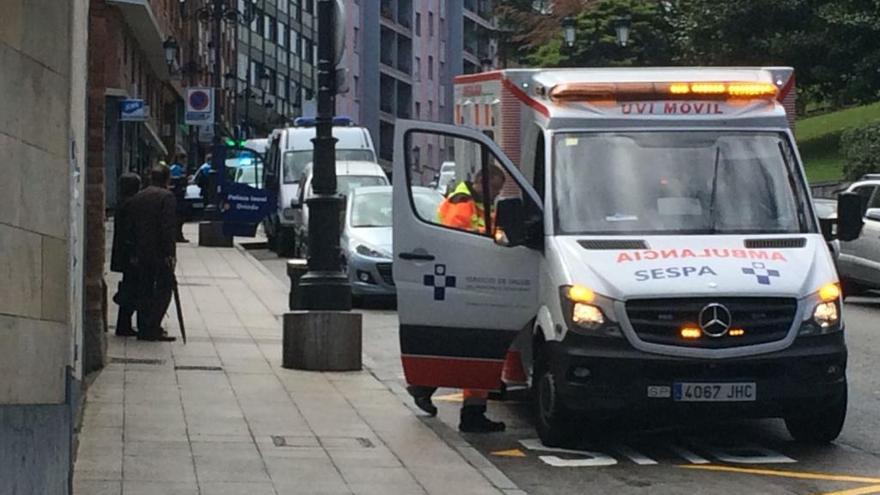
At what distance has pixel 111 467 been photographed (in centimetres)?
1004

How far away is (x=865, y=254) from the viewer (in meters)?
23.4

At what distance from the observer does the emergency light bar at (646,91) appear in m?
12.0

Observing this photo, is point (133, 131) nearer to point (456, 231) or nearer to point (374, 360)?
point (374, 360)

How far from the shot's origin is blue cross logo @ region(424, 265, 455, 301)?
12031mm

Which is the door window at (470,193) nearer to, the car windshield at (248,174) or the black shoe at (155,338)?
the black shoe at (155,338)

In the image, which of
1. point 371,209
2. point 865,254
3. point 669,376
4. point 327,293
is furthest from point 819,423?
point 371,209

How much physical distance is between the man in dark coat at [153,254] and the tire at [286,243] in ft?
47.1

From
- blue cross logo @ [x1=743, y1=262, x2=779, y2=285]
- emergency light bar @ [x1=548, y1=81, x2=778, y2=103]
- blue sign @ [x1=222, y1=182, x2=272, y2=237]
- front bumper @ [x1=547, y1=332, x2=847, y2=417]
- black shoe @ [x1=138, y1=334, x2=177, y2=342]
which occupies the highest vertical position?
emergency light bar @ [x1=548, y1=81, x2=778, y2=103]

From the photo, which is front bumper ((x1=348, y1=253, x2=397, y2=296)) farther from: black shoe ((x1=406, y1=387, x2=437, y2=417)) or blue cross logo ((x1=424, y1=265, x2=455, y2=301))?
blue cross logo ((x1=424, y1=265, x2=455, y2=301))

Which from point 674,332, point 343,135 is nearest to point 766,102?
point 674,332

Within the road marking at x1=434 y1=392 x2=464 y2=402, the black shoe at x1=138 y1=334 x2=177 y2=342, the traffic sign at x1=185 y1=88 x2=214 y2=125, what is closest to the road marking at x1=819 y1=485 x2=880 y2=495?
the road marking at x1=434 y1=392 x2=464 y2=402

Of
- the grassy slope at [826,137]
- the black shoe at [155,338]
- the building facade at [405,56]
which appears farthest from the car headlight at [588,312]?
the building facade at [405,56]

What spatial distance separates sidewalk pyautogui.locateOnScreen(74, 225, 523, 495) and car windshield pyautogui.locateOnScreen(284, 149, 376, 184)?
16.0m

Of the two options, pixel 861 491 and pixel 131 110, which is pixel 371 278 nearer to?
pixel 861 491
